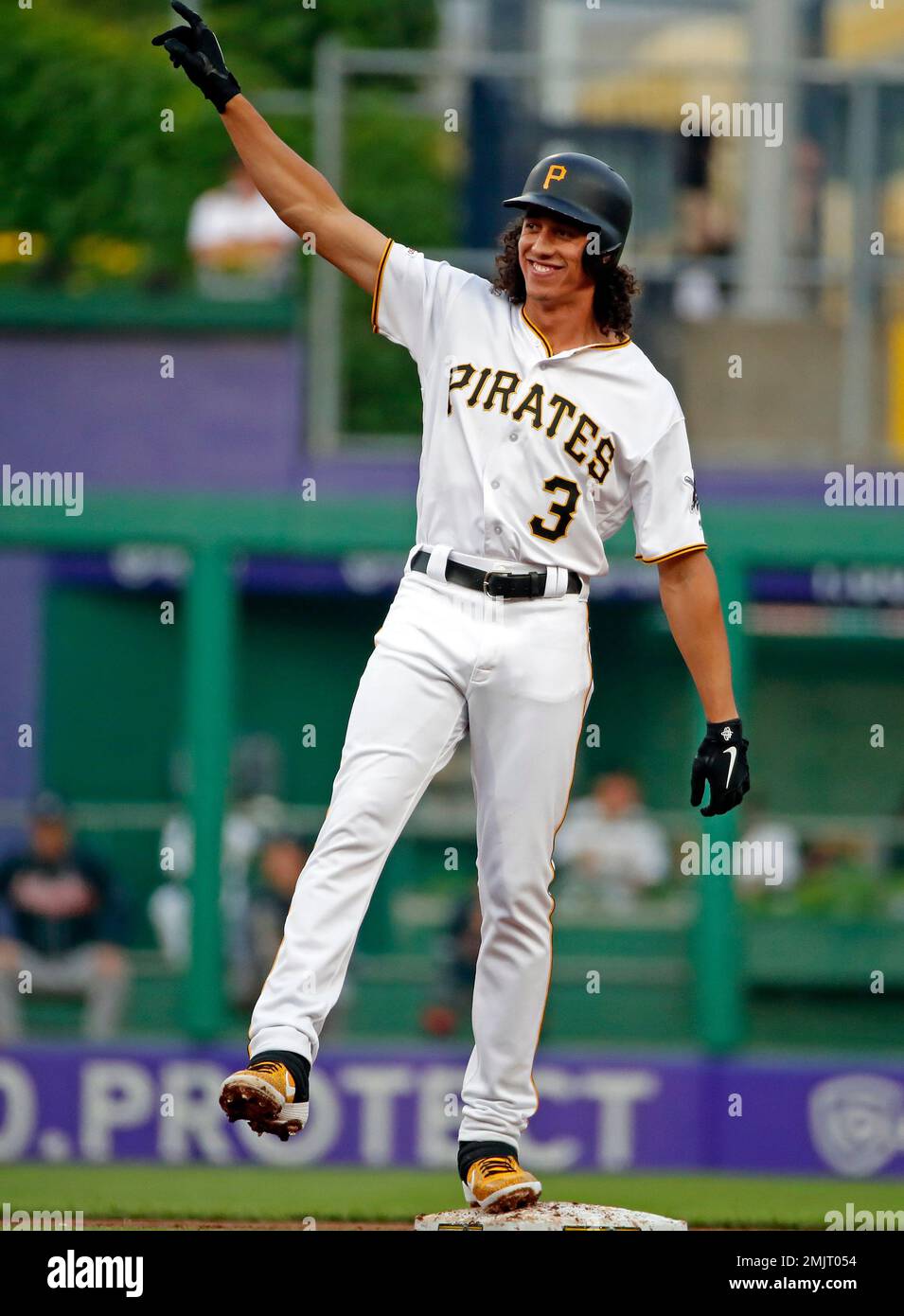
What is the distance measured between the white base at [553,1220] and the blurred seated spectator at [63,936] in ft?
15.2

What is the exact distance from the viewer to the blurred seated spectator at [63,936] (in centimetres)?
930

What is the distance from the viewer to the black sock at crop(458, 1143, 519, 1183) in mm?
4840

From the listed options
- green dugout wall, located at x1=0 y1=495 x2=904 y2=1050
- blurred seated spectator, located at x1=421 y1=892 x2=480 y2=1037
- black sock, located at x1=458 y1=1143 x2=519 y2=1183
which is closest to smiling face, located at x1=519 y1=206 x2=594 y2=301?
black sock, located at x1=458 y1=1143 x2=519 y2=1183

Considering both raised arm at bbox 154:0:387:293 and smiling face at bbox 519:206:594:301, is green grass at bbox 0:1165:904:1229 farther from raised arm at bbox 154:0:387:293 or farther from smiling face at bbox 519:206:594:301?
raised arm at bbox 154:0:387:293

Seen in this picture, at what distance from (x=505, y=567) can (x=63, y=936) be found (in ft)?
17.1

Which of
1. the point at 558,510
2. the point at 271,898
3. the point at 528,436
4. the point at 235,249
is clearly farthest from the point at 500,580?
the point at 235,249

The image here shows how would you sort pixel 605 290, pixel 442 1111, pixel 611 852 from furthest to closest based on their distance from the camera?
pixel 611 852
pixel 442 1111
pixel 605 290

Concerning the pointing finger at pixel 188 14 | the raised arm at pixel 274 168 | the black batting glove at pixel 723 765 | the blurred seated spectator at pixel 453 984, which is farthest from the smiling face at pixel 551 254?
the blurred seated spectator at pixel 453 984

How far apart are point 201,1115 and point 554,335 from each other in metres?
5.12

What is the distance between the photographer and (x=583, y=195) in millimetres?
4688

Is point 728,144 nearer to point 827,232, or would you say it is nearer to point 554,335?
point 827,232

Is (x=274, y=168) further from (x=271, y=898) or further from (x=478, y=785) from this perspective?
(x=271, y=898)

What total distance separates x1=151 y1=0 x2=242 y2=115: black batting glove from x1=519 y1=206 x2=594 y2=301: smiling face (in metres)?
0.72

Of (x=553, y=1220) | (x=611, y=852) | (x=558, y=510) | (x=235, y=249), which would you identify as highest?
(x=235, y=249)
